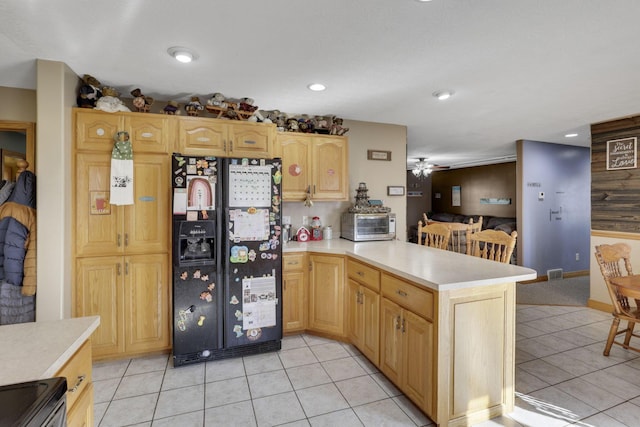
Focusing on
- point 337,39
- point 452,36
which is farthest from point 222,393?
point 452,36

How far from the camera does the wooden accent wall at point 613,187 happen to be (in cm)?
365

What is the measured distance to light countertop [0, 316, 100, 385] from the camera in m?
0.88

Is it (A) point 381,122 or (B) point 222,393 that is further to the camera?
(A) point 381,122

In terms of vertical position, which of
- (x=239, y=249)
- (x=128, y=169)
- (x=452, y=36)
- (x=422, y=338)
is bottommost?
(x=422, y=338)

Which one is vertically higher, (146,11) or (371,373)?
(146,11)

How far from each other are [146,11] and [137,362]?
264cm

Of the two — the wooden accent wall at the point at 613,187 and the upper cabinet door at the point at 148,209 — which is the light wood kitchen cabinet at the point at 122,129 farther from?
the wooden accent wall at the point at 613,187

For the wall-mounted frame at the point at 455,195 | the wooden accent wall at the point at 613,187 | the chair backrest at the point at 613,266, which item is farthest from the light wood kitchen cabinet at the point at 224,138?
the wall-mounted frame at the point at 455,195

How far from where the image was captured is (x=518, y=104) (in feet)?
10.4

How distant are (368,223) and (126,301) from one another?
7.95 ft

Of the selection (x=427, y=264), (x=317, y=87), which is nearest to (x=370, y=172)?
(x=317, y=87)

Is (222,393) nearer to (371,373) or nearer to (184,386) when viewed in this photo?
(184,386)

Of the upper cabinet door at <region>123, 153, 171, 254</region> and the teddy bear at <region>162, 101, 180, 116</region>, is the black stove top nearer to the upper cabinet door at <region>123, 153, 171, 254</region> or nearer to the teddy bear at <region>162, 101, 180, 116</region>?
the upper cabinet door at <region>123, 153, 171, 254</region>

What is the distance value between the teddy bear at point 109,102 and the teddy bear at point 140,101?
12cm
